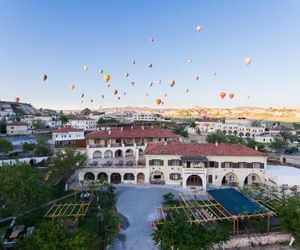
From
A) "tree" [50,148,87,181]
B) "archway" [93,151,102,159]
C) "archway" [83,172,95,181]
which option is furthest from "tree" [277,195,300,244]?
"archway" [93,151,102,159]

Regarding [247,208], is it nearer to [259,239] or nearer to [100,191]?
[259,239]

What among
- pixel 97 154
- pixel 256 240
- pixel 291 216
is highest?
pixel 291 216

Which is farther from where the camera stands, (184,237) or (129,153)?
(129,153)

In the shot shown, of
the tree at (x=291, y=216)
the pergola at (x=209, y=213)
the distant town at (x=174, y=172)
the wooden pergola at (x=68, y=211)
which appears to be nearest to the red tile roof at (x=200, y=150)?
the distant town at (x=174, y=172)

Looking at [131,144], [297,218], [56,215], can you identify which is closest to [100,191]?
[56,215]

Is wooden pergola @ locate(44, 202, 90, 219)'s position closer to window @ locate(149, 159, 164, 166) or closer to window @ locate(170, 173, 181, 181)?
window @ locate(149, 159, 164, 166)

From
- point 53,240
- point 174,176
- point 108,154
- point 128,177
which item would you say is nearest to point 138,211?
point 128,177

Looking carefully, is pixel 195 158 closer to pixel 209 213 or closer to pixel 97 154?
pixel 209 213
